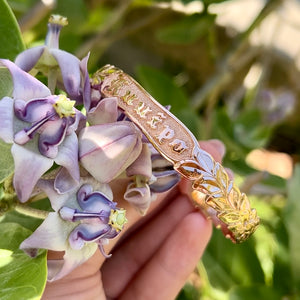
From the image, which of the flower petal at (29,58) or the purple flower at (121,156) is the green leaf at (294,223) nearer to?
the purple flower at (121,156)

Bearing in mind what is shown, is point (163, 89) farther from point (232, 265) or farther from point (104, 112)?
point (104, 112)

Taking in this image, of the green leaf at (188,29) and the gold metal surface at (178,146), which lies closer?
the gold metal surface at (178,146)

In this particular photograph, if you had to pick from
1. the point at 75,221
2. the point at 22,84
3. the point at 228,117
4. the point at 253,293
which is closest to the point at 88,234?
the point at 75,221

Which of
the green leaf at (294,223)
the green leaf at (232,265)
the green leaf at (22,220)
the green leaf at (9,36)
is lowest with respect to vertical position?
the green leaf at (232,265)

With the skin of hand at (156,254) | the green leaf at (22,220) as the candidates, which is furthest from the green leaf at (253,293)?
the green leaf at (22,220)

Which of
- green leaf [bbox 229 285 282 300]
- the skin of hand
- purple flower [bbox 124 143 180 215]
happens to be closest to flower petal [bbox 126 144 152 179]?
purple flower [bbox 124 143 180 215]

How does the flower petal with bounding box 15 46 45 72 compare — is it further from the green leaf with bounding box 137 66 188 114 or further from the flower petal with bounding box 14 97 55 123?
the green leaf with bounding box 137 66 188 114

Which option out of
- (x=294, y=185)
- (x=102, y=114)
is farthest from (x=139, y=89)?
(x=294, y=185)

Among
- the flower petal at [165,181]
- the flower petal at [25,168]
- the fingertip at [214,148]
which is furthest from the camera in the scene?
the fingertip at [214,148]
